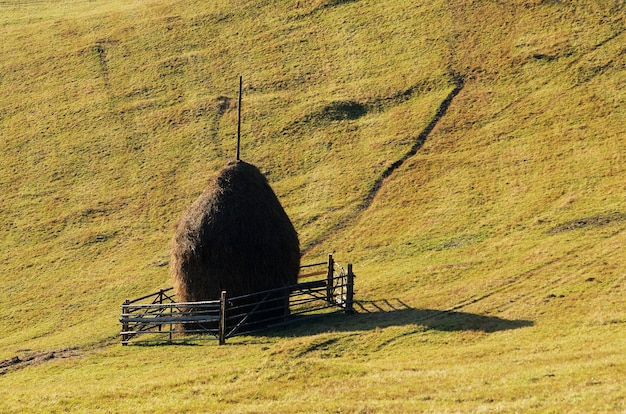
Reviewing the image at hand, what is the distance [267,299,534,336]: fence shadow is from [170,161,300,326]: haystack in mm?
2053

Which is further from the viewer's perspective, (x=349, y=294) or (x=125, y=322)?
(x=349, y=294)

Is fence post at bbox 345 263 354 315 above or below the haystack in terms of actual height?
below

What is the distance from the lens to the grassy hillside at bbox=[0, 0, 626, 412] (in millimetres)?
25688

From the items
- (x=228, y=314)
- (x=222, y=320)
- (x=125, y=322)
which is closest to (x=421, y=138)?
(x=228, y=314)

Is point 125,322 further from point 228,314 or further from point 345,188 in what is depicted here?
point 345,188

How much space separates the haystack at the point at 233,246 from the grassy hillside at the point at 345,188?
95.8 inches

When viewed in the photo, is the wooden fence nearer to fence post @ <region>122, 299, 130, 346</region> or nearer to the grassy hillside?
fence post @ <region>122, 299, 130, 346</region>

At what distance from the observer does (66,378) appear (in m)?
29.3

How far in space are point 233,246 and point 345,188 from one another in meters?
23.3

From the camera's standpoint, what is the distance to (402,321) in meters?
31.7

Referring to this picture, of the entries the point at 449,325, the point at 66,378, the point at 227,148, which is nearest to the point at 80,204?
the point at 227,148

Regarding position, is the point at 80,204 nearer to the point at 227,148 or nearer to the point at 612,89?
the point at 227,148

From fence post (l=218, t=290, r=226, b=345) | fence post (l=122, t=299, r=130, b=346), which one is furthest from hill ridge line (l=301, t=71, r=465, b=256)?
fence post (l=218, t=290, r=226, b=345)

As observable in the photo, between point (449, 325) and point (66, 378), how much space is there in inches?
517
